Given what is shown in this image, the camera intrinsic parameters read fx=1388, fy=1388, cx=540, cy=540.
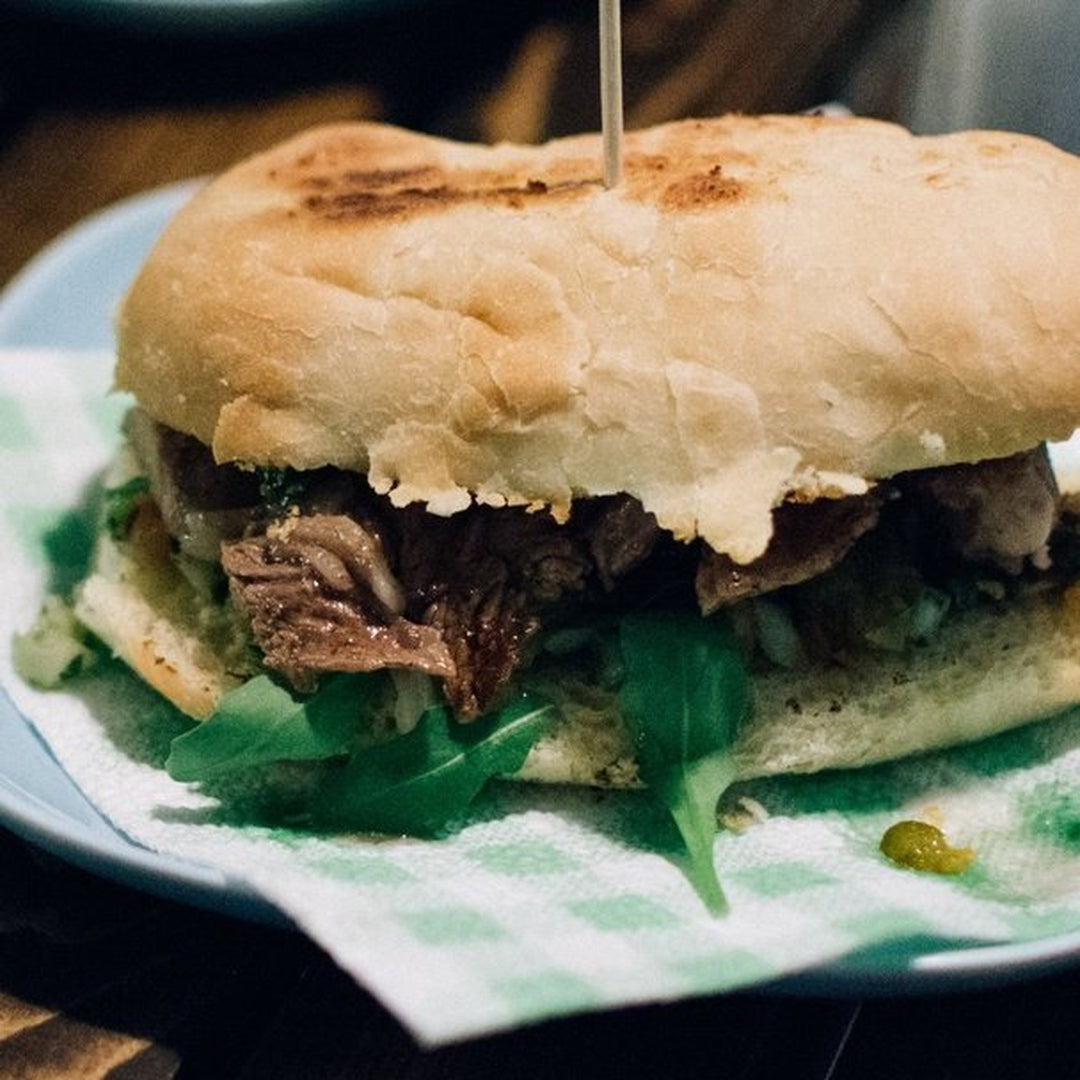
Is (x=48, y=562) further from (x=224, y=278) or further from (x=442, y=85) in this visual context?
(x=442, y=85)

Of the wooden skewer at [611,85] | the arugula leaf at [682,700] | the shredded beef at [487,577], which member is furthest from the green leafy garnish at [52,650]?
the wooden skewer at [611,85]

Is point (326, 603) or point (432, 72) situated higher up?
A: point (432, 72)

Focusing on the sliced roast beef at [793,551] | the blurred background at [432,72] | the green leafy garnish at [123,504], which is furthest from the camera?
the blurred background at [432,72]

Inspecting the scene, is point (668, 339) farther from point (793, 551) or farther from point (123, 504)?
point (123, 504)

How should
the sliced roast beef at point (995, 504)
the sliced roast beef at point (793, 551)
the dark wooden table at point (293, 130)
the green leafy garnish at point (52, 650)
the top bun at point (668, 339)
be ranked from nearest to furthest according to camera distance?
the dark wooden table at point (293, 130), the top bun at point (668, 339), the sliced roast beef at point (793, 551), the sliced roast beef at point (995, 504), the green leafy garnish at point (52, 650)

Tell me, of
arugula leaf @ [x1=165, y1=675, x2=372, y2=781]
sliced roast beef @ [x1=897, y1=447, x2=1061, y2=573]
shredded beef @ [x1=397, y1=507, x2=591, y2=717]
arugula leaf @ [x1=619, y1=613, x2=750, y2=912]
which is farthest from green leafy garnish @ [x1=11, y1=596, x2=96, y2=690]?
sliced roast beef @ [x1=897, y1=447, x2=1061, y2=573]

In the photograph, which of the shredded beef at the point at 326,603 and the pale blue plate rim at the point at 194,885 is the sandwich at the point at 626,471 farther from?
the pale blue plate rim at the point at 194,885

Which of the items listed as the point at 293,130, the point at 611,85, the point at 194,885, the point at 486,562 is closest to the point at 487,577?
the point at 486,562

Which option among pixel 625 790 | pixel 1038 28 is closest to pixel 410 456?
pixel 625 790
